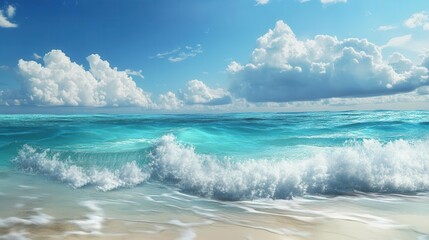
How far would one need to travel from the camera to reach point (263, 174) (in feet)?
26.0

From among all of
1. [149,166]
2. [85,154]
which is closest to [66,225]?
[149,166]

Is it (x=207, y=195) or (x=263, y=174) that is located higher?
(x=263, y=174)

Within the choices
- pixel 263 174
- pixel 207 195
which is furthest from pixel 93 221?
pixel 263 174

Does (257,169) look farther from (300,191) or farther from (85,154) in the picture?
(85,154)

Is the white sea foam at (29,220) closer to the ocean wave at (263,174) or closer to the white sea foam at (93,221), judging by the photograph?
the white sea foam at (93,221)

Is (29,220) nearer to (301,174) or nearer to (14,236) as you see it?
(14,236)

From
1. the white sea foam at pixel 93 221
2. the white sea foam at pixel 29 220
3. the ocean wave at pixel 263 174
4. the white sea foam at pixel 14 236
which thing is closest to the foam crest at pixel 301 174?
the ocean wave at pixel 263 174

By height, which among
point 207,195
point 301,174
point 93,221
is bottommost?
point 207,195

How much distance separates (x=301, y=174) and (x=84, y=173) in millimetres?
6000

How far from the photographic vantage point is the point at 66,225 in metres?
4.82

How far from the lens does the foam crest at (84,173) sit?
798 cm

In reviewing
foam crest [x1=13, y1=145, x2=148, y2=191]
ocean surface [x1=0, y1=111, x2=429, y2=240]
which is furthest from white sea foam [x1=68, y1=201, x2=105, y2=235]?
foam crest [x1=13, y1=145, x2=148, y2=191]

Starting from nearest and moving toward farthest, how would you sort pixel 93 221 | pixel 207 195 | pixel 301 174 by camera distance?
pixel 93 221
pixel 207 195
pixel 301 174

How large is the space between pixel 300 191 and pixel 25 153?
925 cm
